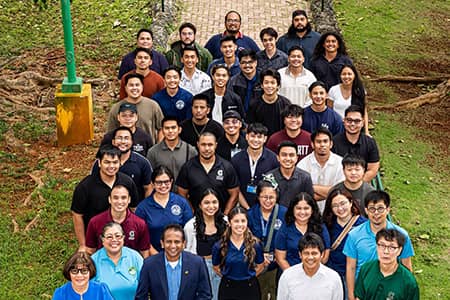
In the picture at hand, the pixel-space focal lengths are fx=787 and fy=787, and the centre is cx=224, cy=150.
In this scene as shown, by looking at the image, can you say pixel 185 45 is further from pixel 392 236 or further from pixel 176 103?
pixel 392 236

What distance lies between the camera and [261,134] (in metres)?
8.34

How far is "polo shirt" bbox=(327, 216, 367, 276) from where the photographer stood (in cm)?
748

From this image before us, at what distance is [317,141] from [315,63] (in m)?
2.53

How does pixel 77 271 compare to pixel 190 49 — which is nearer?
pixel 77 271

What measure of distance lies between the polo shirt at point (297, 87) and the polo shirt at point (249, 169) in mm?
1803

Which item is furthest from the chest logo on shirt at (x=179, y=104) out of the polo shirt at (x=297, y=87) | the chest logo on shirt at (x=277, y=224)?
the chest logo on shirt at (x=277, y=224)

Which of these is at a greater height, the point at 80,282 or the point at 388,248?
the point at 388,248

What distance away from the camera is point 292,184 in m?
8.06

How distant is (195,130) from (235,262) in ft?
7.77

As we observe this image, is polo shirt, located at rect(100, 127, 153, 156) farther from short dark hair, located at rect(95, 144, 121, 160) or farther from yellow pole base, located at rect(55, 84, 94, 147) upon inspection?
yellow pole base, located at rect(55, 84, 94, 147)

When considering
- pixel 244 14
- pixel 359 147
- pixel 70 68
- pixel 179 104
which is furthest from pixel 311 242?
pixel 244 14

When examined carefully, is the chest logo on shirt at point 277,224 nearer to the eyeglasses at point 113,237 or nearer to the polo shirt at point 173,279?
the polo shirt at point 173,279

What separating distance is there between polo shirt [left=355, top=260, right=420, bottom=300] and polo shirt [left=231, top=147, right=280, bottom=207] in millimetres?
2028

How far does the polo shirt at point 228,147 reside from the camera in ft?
28.9
